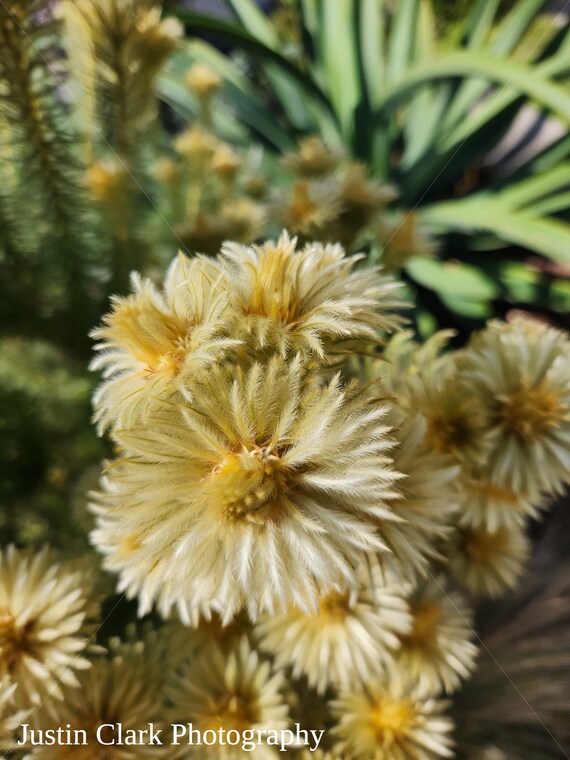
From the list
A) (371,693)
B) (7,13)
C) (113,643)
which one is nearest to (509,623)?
(371,693)

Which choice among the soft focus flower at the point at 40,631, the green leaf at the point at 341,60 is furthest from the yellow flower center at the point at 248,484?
the green leaf at the point at 341,60

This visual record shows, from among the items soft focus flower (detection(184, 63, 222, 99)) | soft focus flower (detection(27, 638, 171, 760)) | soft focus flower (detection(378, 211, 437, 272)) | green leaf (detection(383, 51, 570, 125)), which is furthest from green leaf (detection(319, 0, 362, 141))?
soft focus flower (detection(27, 638, 171, 760))

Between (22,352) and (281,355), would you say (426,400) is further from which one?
(22,352)

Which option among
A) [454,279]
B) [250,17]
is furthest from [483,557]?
[250,17]

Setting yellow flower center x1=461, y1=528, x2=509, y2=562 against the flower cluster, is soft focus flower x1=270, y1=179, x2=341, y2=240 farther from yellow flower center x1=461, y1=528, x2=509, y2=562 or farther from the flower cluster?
yellow flower center x1=461, y1=528, x2=509, y2=562

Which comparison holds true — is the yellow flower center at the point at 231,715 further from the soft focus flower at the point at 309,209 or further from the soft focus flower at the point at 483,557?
the soft focus flower at the point at 309,209

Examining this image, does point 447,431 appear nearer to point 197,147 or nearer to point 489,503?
point 489,503
